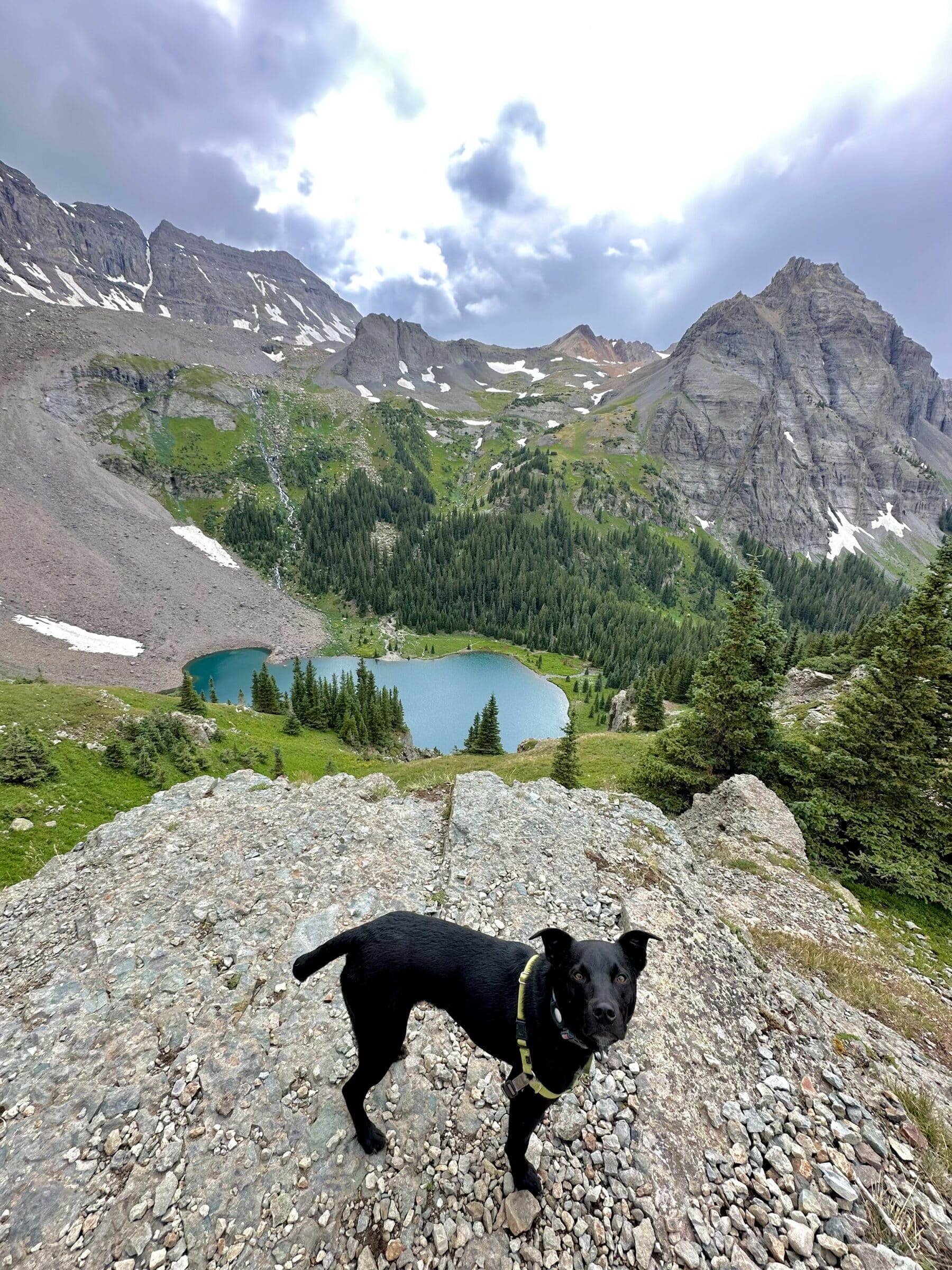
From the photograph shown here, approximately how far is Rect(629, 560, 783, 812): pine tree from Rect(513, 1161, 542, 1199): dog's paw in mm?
15687

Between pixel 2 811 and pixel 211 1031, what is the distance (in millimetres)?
17750

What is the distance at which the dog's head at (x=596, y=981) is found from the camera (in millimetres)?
3703

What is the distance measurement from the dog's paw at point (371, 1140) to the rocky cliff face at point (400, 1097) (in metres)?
0.14

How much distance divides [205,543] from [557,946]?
160m

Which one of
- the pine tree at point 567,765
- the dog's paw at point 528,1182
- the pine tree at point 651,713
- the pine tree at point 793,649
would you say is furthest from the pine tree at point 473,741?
the dog's paw at point 528,1182

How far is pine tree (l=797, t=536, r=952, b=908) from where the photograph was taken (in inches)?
548

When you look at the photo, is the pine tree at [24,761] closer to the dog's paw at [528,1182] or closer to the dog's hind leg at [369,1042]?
the dog's hind leg at [369,1042]

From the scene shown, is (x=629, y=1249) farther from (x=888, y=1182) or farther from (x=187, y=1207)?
(x=187, y=1207)

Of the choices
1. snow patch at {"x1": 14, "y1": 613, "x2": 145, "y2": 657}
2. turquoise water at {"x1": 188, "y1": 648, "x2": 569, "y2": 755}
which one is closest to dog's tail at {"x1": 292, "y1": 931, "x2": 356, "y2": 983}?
turquoise water at {"x1": 188, "y1": 648, "x2": 569, "y2": 755}

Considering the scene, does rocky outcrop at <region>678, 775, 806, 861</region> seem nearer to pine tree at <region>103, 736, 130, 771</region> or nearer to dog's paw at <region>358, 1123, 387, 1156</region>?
dog's paw at <region>358, 1123, 387, 1156</region>

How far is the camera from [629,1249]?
14.5 ft

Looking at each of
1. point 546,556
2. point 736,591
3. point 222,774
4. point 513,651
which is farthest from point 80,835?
point 546,556

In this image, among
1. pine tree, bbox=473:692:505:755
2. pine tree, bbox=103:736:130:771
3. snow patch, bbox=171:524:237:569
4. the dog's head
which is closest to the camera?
the dog's head

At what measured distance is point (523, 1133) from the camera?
4.62 meters
